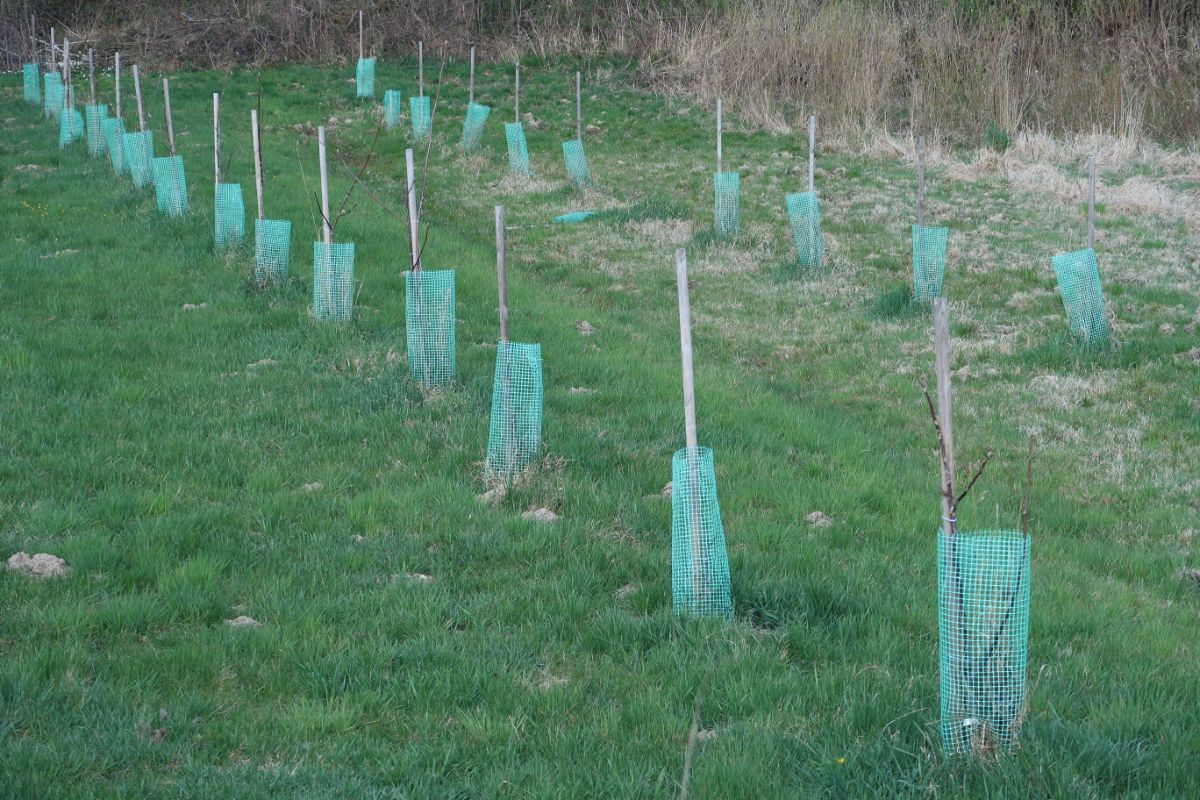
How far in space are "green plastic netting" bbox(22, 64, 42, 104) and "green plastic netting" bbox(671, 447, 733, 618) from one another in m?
23.9

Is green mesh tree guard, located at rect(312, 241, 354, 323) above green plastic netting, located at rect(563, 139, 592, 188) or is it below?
below

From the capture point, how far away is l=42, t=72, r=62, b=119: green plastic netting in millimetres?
21969

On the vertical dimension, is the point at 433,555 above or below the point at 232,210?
below

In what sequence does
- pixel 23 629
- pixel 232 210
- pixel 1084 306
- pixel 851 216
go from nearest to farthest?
pixel 23 629 → pixel 1084 306 → pixel 232 210 → pixel 851 216

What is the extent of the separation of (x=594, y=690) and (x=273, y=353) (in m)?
5.25

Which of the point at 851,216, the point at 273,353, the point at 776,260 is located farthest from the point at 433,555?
the point at 851,216

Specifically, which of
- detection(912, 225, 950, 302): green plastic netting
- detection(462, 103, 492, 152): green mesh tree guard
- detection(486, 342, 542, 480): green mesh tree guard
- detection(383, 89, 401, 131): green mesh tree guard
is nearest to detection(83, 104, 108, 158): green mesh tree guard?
detection(383, 89, 401, 131): green mesh tree guard

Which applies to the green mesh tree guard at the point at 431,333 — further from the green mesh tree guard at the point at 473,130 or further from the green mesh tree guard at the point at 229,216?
the green mesh tree guard at the point at 473,130

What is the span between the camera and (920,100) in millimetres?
21703

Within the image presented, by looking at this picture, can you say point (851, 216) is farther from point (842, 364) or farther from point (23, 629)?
point (23, 629)

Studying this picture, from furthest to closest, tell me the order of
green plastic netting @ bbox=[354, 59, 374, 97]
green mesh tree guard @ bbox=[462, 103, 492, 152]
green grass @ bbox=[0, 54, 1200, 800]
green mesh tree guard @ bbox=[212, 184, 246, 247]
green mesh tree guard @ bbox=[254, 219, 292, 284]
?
green plastic netting @ bbox=[354, 59, 374, 97] < green mesh tree guard @ bbox=[462, 103, 492, 152] < green mesh tree guard @ bbox=[212, 184, 246, 247] < green mesh tree guard @ bbox=[254, 219, 292, 284] < green grass @ bbox=[0, 54, 1200, 800]

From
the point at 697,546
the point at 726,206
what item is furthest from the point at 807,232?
the point at 697,546

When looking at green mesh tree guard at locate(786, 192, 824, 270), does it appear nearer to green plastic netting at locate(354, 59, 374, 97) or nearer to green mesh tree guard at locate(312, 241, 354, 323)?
green mesh tree guard at locate(312, 241, 354, 323)

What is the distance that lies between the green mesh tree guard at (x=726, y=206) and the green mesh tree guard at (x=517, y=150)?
540 cm
